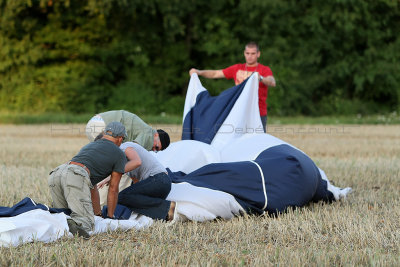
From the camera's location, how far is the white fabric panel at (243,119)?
7430mm

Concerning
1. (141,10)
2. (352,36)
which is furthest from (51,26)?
(352,36)

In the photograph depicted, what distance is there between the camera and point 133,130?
669 cm

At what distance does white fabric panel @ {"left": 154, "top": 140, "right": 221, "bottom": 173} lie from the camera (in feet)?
22.4

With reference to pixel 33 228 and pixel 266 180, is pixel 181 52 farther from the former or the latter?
pixel 33 228

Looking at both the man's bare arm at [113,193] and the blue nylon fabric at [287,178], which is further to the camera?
the blue nylon fabric at [287,178]

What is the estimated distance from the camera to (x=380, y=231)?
16.5 feet

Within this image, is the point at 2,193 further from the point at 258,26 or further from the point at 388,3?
the point at 388,3

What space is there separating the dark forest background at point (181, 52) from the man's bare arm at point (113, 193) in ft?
65.2

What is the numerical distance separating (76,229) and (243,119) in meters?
3.22

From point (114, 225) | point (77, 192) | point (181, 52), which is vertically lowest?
point (181, 52)

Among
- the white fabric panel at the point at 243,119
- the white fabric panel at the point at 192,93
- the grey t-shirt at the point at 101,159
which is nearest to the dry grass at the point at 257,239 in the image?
the grey t-shirt at the point at 101,159

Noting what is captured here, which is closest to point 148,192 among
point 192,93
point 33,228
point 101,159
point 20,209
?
point 101,159

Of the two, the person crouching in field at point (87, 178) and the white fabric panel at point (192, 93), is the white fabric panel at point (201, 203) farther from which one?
the white fabric panel at point (192, 93)

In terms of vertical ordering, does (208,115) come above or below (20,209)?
above
